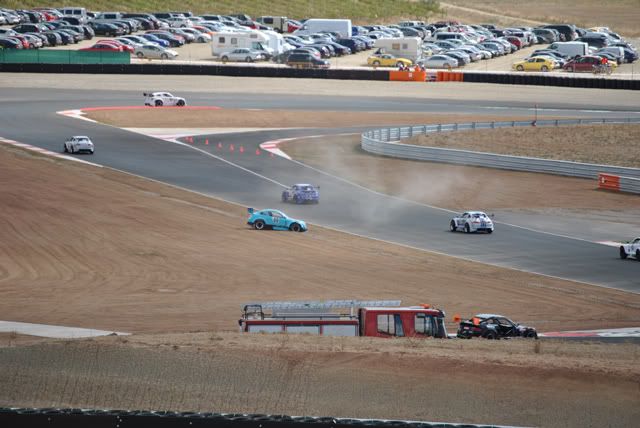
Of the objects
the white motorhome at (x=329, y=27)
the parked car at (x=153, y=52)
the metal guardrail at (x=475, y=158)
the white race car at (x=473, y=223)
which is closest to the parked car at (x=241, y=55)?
the parked car at (x=153, y=52)

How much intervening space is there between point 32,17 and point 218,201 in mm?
74559

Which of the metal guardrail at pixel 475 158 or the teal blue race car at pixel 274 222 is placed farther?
the metal guardrail at pixel 475 158

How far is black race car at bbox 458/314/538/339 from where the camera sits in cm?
2069

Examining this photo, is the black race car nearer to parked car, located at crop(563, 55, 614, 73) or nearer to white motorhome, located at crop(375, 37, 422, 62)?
parked car, located at crop(563, 55, 614, 73)

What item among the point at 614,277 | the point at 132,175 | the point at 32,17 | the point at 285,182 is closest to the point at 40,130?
the point at 132,175

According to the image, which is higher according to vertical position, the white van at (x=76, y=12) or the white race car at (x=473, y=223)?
the white van at (x=76, y=12)

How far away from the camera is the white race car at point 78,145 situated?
4859 centimetres

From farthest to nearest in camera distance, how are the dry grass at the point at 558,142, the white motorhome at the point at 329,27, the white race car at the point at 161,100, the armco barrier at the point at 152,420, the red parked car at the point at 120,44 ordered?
the white motorhome at the point at 329,27, the red parked car at the point at 120,44, the white race car at the point at 161,100, the dry grass at the point at 558,142, the armco barrier at the point at 152,420

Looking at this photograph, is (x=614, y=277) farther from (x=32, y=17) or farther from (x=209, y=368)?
(x=32, y=17)

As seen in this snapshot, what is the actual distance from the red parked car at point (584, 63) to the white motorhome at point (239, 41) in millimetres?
25720

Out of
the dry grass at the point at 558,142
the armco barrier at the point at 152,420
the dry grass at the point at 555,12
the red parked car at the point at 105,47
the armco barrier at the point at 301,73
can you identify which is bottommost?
the dry grass at the point at 558,142

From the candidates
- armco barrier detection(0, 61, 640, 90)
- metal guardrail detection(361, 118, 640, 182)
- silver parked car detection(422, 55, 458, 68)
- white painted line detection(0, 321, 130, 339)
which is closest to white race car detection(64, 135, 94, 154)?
metal guardrail detection(361, 118, 640, 182)

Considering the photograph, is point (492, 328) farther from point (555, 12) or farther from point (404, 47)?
point (555, 12)

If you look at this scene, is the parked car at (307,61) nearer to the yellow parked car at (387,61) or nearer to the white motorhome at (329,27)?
the yellow parked car at (387,61)
